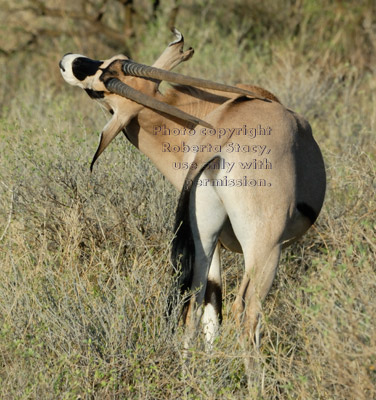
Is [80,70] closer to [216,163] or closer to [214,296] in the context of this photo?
[216,163]

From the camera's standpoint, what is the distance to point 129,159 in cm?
481

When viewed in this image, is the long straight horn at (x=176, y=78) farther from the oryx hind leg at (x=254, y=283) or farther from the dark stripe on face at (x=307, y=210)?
the oryx hind leg at (x=254, y=283)

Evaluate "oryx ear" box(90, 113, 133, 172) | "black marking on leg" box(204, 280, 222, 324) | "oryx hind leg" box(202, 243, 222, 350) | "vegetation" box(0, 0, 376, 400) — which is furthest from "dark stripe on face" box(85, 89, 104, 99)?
"black marking on leg" box(204, 280, 222, 324)

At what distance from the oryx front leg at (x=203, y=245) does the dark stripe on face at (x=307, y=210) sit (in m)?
0.43

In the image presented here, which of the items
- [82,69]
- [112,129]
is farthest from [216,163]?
[82,69]

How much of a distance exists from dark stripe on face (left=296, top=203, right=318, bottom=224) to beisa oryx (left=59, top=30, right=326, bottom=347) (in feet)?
0.04

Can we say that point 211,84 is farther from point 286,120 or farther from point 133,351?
point 133,351

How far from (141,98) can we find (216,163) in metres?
0.60

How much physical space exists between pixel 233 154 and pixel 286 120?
434 mm

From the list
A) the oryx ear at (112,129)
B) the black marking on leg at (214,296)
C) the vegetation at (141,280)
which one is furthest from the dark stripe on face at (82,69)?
the black marking on leg at (214,296)

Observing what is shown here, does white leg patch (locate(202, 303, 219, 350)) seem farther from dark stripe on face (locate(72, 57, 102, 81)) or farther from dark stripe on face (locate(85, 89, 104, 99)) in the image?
dark stripe on face (locate(72, 57, 102, 81))

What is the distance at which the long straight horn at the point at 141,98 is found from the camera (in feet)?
11.9

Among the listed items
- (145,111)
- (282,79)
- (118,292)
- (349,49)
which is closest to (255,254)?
(118,292)

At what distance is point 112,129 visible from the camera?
3.83 metres
